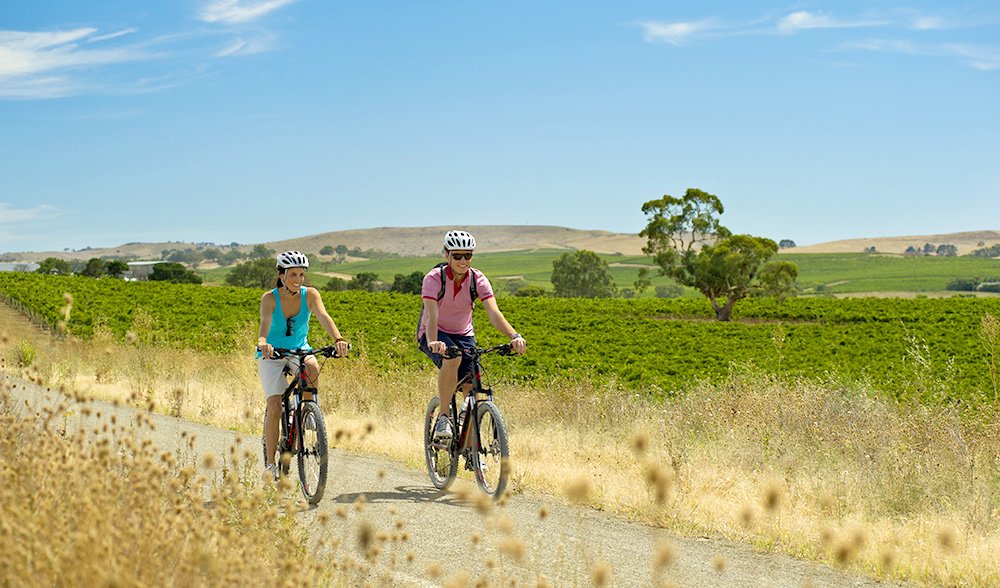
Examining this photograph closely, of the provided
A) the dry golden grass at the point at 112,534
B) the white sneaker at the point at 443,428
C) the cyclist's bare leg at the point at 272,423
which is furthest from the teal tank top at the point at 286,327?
the dry golden grass at the point at 112,534

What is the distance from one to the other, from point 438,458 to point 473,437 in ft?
2.19

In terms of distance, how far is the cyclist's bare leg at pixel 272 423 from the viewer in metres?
7.97

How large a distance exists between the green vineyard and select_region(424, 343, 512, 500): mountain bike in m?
4.22

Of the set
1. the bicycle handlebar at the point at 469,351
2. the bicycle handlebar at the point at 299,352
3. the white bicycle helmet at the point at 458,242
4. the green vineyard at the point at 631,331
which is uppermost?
the white bicycle helmet at the point at 458,242

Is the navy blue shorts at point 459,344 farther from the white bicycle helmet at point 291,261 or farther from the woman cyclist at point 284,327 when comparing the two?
the white bicycle helmet at point 291,261

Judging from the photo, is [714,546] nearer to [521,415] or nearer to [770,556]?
[770,556]

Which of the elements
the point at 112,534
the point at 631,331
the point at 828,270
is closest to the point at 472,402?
the point at 112,534

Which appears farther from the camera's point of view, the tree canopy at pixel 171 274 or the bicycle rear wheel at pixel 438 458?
the tree canopy at pixel 171 274

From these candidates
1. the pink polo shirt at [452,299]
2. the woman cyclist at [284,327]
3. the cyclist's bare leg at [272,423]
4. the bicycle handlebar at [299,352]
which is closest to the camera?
the bicycle handlebar at [299,352]

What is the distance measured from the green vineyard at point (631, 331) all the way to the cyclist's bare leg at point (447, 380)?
14.4ft

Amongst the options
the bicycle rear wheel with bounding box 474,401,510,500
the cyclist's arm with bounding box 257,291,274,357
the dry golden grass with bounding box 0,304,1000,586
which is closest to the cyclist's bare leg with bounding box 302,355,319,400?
the cyclist's arm with bounding box 257,291,274,357

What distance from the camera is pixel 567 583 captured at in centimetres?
562

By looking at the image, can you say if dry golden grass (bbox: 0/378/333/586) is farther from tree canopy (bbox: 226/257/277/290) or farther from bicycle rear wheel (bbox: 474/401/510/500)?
tree canopy (bbox: 226/257/277/290)

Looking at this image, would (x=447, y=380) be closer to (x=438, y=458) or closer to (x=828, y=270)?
(x=438, y=458)
